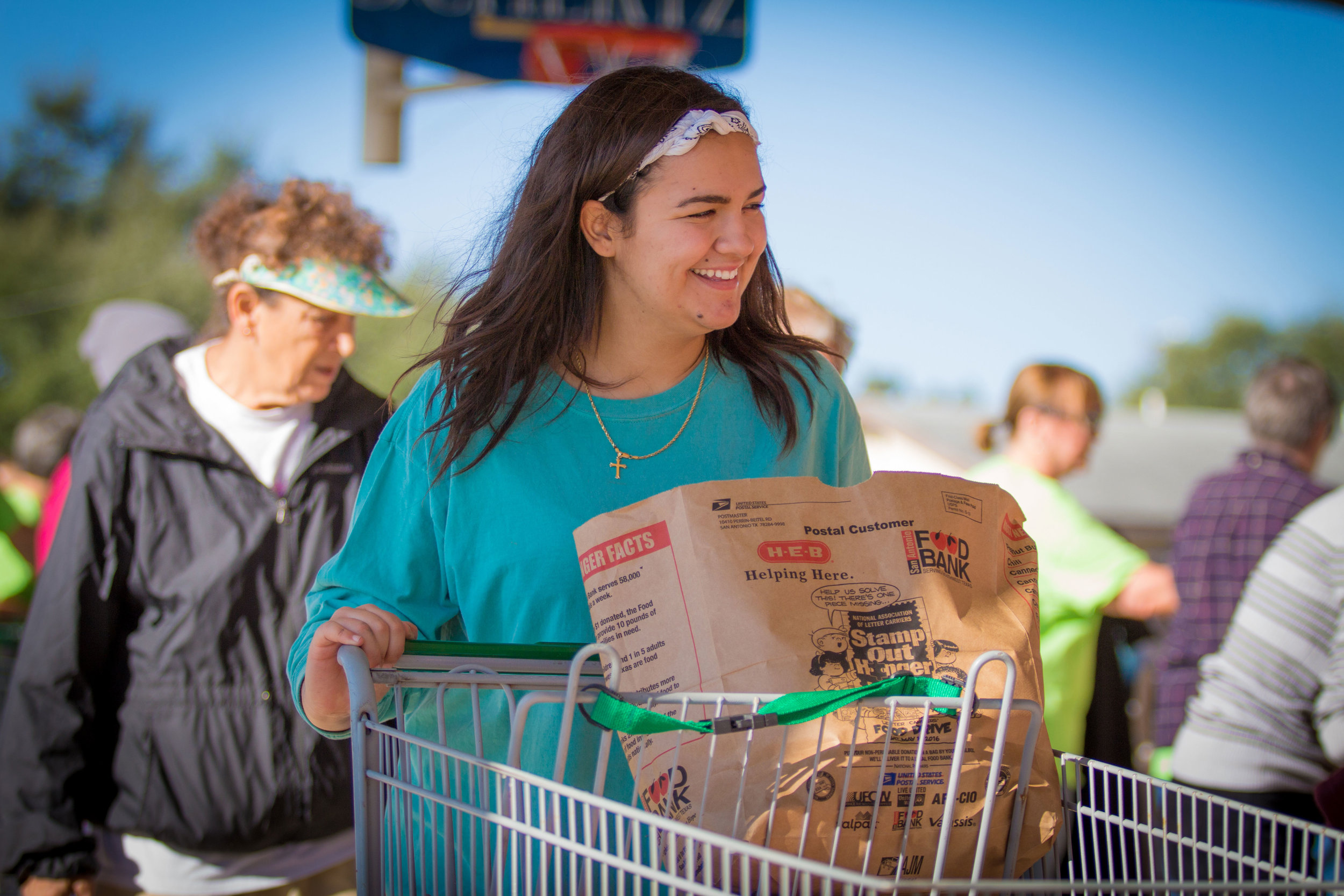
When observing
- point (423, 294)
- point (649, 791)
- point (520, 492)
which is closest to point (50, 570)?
point (423, 294)

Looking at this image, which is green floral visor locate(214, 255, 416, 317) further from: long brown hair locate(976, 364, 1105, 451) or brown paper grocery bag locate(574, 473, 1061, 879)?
long brown hair locate(976, 364, 1105, 451)

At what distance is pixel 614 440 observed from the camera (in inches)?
65.4

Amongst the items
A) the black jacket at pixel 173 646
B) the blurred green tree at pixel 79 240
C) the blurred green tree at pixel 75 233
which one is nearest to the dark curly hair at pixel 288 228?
the black jacket at pixel 173 646

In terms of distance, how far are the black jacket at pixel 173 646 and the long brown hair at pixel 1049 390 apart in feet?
8.23

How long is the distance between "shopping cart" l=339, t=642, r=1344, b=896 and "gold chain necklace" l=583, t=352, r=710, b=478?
1.04ft

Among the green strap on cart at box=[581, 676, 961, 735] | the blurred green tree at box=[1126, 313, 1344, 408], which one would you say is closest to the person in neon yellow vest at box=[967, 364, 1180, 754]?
the green strap on cart at box=[581, 676, 961, 735]

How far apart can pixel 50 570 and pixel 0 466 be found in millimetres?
6363

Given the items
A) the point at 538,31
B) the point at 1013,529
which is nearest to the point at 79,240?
the point at 538,31

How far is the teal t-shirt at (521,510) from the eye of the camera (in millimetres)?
1560

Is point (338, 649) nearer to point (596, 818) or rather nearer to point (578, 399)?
point (596, 818)

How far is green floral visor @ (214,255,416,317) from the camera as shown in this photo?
2596 mm

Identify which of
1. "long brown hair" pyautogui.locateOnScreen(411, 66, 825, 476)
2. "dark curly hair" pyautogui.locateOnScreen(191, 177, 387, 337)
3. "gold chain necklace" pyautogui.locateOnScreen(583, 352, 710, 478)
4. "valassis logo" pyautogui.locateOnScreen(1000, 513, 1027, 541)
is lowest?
"valassis logo" pyautogui.locateOnScreen(1000, 513, 1027, 541)

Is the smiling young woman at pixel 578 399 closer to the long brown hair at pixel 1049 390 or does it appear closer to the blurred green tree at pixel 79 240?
the long brown hair at pixel 1049 390

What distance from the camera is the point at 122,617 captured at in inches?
103
